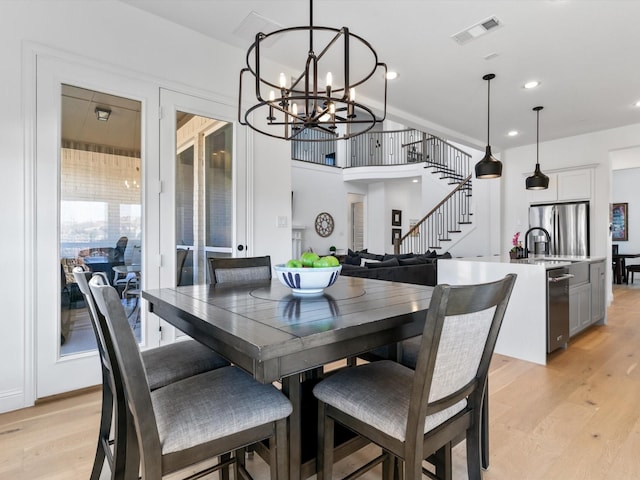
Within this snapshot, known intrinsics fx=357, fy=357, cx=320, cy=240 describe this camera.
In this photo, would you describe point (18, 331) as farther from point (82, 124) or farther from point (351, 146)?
point (351, 146)

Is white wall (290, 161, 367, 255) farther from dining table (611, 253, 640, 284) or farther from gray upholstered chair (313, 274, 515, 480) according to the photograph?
gray upholstered chair (313, 274, 515, 480)

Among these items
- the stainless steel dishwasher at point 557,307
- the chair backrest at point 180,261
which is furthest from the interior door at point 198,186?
the stainless steel dishwasher at point 557,307

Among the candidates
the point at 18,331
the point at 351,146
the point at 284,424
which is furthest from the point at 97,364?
the point at 351,146

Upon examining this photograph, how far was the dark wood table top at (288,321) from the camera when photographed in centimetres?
107

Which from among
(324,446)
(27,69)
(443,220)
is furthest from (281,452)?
(443,220)

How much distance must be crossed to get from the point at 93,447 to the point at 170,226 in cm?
161

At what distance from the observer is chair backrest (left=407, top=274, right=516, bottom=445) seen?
1.05 meters

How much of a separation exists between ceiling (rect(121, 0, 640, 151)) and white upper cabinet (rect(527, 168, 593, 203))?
1.09 meters

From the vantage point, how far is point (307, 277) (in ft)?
5.54

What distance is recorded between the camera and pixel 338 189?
33.8 ft

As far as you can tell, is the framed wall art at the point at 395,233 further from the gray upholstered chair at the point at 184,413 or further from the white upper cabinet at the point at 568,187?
the gray upholstered chair at the point at 184,413

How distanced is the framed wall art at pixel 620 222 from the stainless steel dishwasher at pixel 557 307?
7.36 m

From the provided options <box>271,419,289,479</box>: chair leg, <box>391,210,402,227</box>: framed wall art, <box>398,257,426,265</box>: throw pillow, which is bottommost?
<box>271,419,289,479</box>: chair leg

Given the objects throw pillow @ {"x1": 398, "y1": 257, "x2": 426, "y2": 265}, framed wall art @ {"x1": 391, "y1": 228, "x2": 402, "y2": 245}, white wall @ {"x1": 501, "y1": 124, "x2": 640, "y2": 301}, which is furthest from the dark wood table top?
framed wall art @ {"x1": 391, "y1": 228, "x2": 402, "y2": 245}
